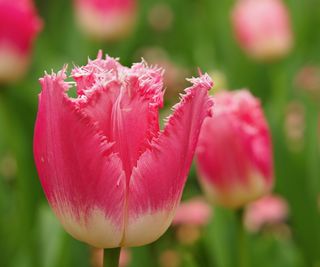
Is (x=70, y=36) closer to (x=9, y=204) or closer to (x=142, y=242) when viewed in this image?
(x=9, y=204)

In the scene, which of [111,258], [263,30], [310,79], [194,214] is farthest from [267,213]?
[111,258]

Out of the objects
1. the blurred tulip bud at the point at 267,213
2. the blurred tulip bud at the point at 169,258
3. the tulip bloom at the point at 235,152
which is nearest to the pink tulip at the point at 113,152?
the tulip bloom at the point at 235,152

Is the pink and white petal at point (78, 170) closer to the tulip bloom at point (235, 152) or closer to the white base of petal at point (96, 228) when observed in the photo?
the white base of petal at point (96, 228)

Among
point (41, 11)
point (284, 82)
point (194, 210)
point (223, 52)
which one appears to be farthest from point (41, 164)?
point (41, 11)

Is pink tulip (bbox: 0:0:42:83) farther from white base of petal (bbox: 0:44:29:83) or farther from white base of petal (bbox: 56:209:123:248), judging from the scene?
white base of petal (bbox: 56:209:123:248)

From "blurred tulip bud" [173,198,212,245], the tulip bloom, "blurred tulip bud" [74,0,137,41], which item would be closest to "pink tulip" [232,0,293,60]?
"blurred tulip bud" [74,0,137,41]

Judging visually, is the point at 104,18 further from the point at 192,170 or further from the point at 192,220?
the point at 192,220
